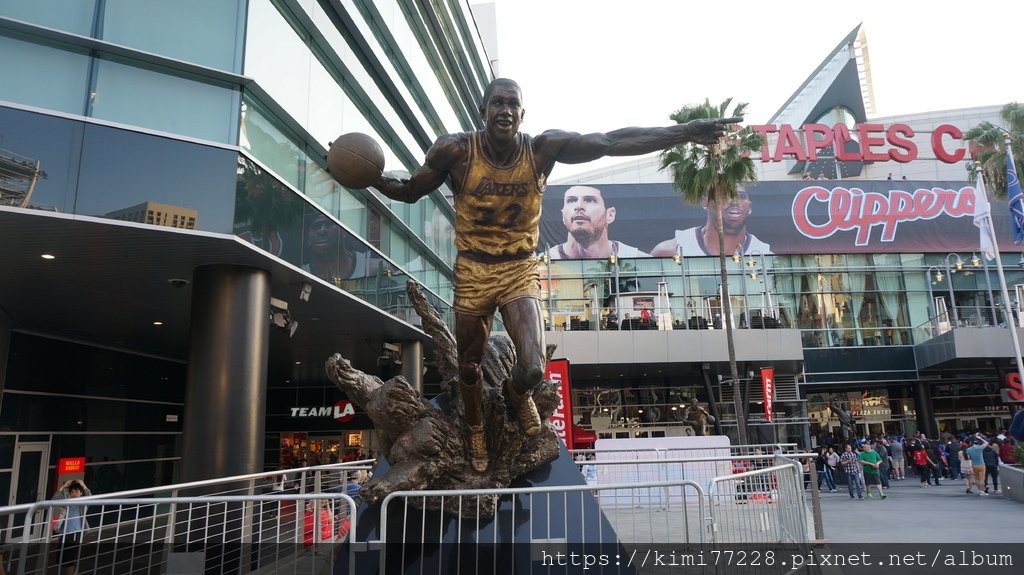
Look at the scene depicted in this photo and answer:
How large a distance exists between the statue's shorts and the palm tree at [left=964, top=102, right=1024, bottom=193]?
3202 cm

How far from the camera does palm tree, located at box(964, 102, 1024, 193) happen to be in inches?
1169

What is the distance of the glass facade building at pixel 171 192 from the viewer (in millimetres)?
9062

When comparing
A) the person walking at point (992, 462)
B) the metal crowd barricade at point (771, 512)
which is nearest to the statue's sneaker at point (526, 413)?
the metal crowd barricade at point (771, 512)

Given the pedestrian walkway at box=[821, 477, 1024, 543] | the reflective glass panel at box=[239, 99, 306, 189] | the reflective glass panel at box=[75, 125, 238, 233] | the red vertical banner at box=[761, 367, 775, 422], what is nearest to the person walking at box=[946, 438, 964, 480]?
the pedestrian walkway at box=[821, 477, 1024, 543]

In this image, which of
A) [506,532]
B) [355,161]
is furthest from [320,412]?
[355,161]

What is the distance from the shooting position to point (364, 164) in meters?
5.02

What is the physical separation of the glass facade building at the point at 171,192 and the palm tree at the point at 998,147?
988 inches

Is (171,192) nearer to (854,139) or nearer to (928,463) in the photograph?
(928,463)

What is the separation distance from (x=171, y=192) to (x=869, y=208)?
3643cm

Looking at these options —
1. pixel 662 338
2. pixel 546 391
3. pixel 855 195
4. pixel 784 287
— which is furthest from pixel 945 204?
pixel 546 391

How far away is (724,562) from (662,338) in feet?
77.5

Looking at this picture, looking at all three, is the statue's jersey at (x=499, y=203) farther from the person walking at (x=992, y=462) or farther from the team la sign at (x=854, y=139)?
the team la sign at (x=854, y=139)

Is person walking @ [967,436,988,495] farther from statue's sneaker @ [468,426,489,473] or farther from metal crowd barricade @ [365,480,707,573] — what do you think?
statue's sneaker @ [468,426,489,473]

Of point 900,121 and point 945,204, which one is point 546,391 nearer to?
point 945,204
